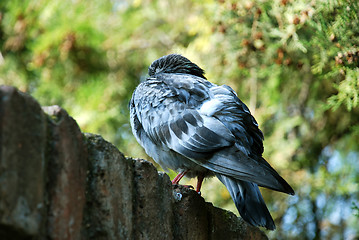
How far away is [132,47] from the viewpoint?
7105mm

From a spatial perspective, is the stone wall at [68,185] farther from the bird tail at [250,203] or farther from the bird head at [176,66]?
the bird head at [176,66]

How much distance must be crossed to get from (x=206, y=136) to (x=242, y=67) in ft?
7.09

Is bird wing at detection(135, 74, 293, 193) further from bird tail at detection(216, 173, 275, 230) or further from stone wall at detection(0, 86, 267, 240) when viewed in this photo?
stone wall at detection(0, 86, 267, 240)

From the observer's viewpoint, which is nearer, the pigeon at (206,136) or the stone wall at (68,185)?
the stone wall at (68,185)

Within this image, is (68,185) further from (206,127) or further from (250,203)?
(206,127)

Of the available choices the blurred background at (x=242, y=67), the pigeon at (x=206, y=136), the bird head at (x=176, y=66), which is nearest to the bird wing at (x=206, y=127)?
the pigeon at (x=206, y=136)

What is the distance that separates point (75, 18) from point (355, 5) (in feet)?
12.8

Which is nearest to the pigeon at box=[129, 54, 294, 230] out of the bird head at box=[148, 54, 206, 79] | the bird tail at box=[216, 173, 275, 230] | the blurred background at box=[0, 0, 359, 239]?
the bird tail at box=[216, 173, 275, 230]

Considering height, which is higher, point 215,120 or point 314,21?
point 314,21

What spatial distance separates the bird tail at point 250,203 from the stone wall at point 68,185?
0.38 m

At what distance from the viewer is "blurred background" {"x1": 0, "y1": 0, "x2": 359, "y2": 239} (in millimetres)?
4574

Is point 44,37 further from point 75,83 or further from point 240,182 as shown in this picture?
point 240,182

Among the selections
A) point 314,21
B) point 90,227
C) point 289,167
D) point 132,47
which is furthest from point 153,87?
point 132,47

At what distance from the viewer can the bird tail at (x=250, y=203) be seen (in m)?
2.67
